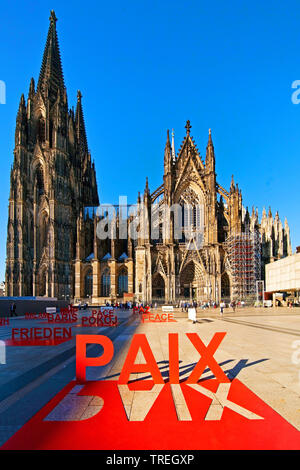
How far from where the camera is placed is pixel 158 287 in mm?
45719

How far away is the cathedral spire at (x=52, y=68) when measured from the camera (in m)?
59.1

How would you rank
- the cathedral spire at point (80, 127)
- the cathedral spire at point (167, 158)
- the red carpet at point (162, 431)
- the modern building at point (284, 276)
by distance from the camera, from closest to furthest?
the red carpet at point (162, 431), the modern building at point (284, 276), the cathedral spire at point (167, 158), the cathedral spire at point (80, 127)

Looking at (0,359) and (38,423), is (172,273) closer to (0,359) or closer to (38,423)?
(0,359)

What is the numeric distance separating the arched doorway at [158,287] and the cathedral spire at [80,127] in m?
39.1

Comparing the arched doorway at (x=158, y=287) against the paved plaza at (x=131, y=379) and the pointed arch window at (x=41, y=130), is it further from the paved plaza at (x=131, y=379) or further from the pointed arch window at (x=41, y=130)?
the paved plaza at (x=131, y=379)

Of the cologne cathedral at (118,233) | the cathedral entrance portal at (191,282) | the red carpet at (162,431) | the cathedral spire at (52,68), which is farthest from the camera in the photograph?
the cathedral spire at (52,68)

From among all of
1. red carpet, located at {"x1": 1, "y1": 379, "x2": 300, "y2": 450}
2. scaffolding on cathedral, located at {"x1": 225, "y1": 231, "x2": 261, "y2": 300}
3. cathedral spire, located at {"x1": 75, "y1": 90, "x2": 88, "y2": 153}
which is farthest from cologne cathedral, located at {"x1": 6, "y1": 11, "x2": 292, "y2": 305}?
red carpet, located at {"x1": 1, "y1": 379, "x2": 300, "y2": 450}

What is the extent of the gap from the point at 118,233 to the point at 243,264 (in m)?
22.0

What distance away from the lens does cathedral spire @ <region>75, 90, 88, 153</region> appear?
243 feet

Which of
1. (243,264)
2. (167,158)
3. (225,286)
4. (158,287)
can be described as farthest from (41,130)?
(243,264)

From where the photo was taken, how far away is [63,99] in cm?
5862

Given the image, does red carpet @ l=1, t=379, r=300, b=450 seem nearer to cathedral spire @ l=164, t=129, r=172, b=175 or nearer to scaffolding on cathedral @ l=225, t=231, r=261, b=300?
scaffolding on cathedral @ l=225, t=231, r=261, b=300

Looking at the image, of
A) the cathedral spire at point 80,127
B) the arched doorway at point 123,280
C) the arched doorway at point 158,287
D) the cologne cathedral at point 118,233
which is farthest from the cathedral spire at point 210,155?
the cathedral spire at point 80,127
